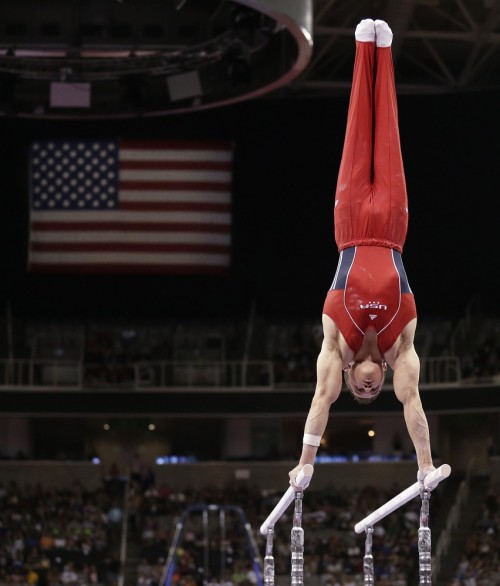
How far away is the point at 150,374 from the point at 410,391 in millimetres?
15621

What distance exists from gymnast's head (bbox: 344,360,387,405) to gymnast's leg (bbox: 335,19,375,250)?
1.05 metres

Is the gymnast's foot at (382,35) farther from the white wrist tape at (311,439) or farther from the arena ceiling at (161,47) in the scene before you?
the arena ceiling at (161,47)

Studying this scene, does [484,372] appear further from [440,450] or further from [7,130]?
[7,130]

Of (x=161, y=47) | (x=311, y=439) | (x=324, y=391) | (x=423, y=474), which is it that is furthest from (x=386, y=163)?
(x=161, y=47)

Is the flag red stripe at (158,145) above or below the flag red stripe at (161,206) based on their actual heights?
above

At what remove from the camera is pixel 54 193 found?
902 inches

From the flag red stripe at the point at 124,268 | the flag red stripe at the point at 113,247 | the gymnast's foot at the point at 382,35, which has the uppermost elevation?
the flag red stripe at the point at 113,247

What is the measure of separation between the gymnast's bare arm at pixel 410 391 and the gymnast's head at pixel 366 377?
0.43 feet

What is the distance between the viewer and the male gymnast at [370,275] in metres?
8.31

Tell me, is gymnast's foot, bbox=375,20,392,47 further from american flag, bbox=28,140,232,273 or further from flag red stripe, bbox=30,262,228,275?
flag red stripe, bbox=30,262,228,275

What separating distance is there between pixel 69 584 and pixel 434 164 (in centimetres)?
1055

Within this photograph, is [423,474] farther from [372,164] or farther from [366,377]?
[372,164]

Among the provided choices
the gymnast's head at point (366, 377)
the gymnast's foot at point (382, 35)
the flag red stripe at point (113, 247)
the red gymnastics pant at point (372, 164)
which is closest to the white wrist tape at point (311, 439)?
the gymnast's head at point (366, 377)

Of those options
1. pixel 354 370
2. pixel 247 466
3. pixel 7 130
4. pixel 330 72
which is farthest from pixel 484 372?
pixel 354 370
